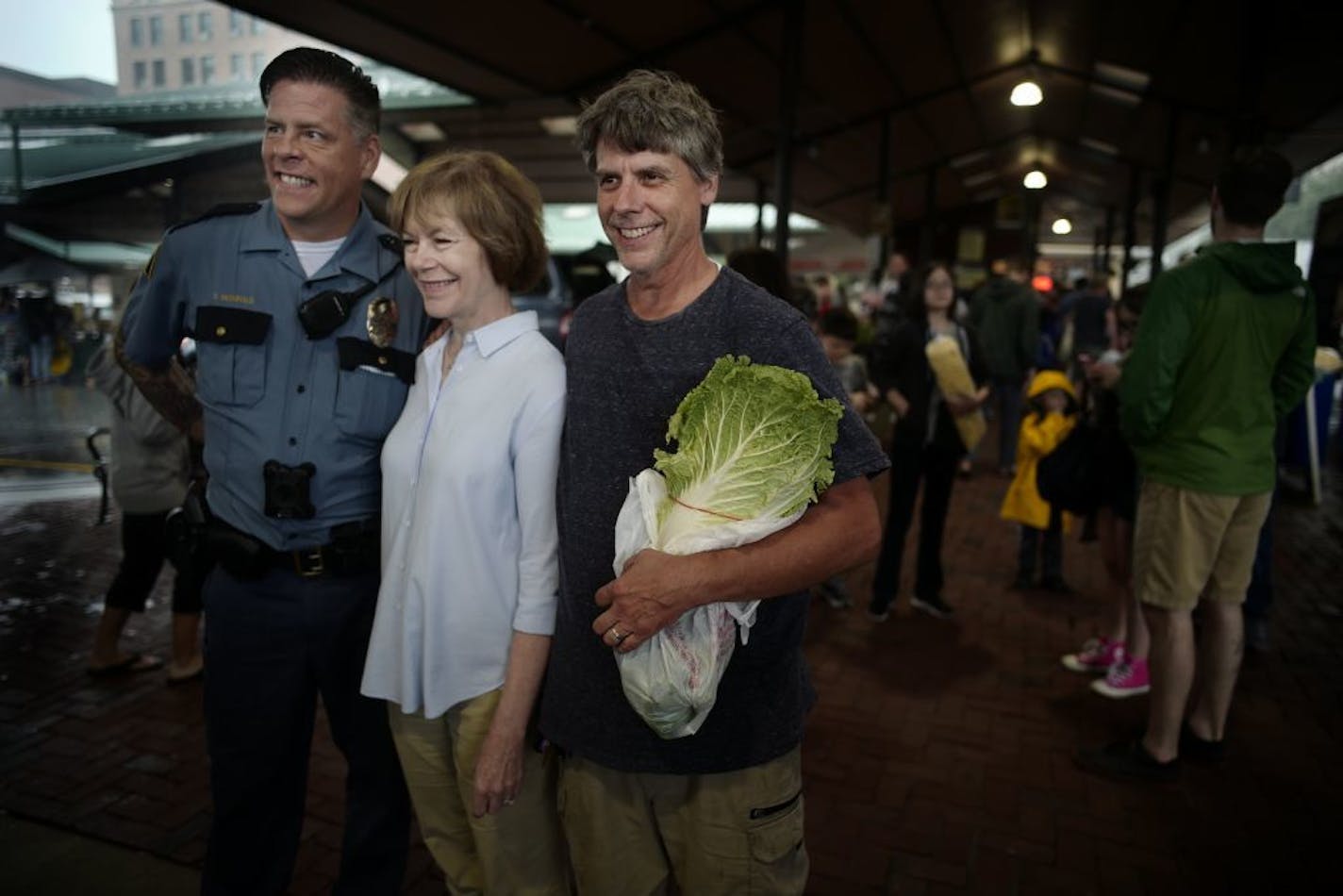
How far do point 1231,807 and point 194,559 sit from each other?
384 centimetres

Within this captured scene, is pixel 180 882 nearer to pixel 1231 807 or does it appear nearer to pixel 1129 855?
pixel 1129 855

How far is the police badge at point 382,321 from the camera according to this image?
7.05 ft

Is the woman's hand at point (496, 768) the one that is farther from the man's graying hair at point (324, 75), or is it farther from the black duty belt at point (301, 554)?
the man's graying hair at point (324, 75)

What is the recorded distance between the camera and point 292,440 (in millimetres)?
2068

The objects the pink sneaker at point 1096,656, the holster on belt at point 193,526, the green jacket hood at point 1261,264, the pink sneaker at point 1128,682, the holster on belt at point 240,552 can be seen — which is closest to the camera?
the holster on belt at point 240,552

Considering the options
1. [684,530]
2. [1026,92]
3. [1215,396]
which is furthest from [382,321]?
[1026,92]

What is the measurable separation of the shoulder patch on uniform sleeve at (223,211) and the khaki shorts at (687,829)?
5.72ft

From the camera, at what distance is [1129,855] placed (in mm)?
2844

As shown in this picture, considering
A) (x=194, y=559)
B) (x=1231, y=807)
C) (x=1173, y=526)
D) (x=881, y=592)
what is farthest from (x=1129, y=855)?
(x=194, y=559)

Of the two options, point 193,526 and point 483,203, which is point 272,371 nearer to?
point 193,526

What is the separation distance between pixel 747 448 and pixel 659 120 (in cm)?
66

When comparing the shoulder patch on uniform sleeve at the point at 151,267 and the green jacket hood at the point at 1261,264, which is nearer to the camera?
the shoulder patch on uniform sleeve at the point at 151,267

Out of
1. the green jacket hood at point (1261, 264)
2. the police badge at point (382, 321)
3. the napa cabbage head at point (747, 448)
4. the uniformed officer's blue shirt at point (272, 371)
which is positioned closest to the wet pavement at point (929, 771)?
the uniformed officer's blue shirt at point (272, 371)

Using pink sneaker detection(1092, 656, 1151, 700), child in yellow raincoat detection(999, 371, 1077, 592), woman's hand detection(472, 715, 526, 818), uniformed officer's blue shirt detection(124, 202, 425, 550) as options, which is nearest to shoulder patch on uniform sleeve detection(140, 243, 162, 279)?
uniformed officer's blue shirt detection(124, 202, 425, 550)
